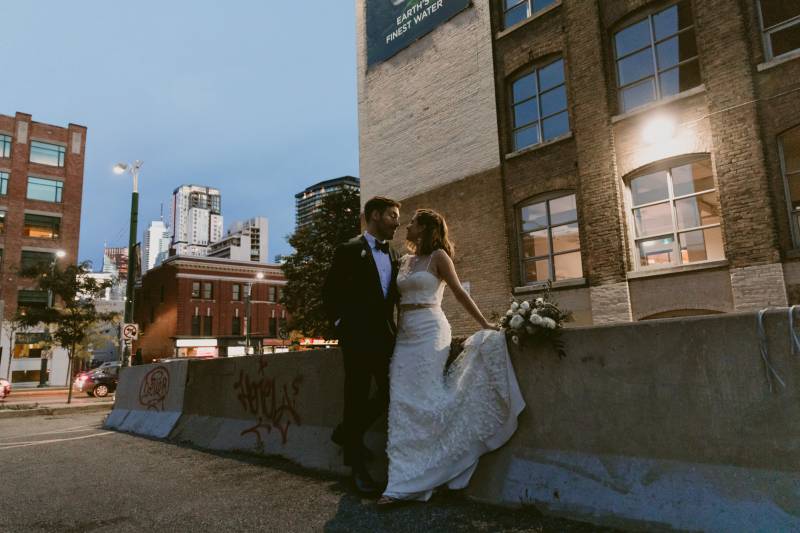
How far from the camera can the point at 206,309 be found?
2092 inches

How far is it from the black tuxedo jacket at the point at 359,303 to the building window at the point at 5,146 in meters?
51.3

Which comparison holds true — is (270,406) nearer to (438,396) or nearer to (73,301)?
(438,396)

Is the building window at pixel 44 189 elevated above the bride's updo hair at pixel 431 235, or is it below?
above

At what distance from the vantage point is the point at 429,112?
61.3ft

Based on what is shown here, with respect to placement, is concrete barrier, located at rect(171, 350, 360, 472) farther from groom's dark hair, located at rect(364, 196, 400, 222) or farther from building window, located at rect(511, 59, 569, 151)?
building window, located at rect(511, 59, 569, 151)

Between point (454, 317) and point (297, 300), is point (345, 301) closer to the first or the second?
point (454, 317)

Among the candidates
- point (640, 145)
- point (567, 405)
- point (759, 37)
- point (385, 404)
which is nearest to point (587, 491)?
point (567, 405)

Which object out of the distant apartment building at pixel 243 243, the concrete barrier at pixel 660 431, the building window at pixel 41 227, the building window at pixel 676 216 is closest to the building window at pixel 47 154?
the building window at pixel 41 227

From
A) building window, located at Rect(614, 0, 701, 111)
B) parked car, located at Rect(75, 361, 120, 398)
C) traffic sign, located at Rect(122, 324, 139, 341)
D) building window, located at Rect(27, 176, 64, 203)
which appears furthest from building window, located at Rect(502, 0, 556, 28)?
building window, located at Rect(27, 176, 64, 203)

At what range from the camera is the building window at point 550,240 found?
558 inches

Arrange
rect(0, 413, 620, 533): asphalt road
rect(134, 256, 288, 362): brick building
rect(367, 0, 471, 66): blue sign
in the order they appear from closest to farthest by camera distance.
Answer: rect(0, 413, 620, 533): asphalt road → rect(367, 0, 471, 66): blue sign → rect(134, 256, 288, 362): brick building

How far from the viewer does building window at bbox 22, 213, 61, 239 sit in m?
42.8

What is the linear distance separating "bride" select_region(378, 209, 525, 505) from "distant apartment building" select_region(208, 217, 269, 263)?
56890mm

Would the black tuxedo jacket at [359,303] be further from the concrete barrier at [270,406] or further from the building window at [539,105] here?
the building window at [539,105]
